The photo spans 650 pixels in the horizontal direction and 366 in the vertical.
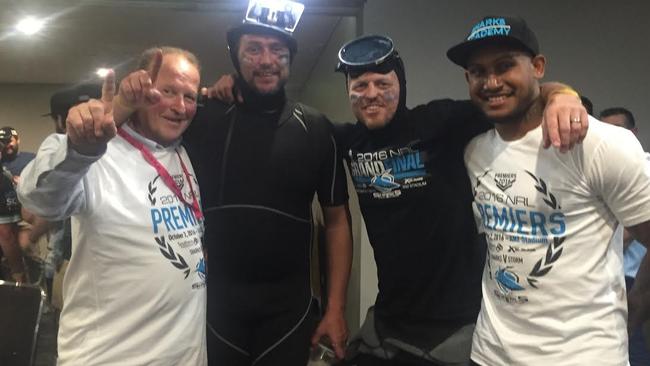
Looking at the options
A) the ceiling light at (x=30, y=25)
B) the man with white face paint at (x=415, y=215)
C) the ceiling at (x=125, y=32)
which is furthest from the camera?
the ceiling light at (x=30, y=25)

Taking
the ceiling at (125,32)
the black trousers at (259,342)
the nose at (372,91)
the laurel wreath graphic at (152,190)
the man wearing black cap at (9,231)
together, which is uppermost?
the ceiling at (125,32)

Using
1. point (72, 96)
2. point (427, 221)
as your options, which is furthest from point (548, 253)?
point (72, 96)

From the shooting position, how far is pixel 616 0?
2.80m

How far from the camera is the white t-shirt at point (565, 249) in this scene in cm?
105

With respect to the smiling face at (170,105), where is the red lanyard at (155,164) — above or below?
below

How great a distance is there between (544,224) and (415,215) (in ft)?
1.30

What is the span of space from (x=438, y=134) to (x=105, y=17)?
2587 millimetres

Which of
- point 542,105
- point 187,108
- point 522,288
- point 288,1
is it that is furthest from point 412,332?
point 288,1

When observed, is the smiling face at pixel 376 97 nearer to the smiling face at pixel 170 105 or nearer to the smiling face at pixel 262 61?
the smiling face at pixel 262 61

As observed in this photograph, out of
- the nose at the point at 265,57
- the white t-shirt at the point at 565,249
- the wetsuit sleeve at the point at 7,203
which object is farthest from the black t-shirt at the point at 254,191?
the wetsuit sleeve at the point at 7,203

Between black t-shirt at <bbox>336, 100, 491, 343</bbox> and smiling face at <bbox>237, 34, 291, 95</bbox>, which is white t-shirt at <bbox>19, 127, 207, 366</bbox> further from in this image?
black t-shirt at <bbox>336, 100, 491, 343</bbox>

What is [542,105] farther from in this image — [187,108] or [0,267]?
[0,267]

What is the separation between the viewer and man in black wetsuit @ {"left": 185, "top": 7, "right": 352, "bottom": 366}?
151 centimetres

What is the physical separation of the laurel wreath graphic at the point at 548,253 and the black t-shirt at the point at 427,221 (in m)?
0.32
